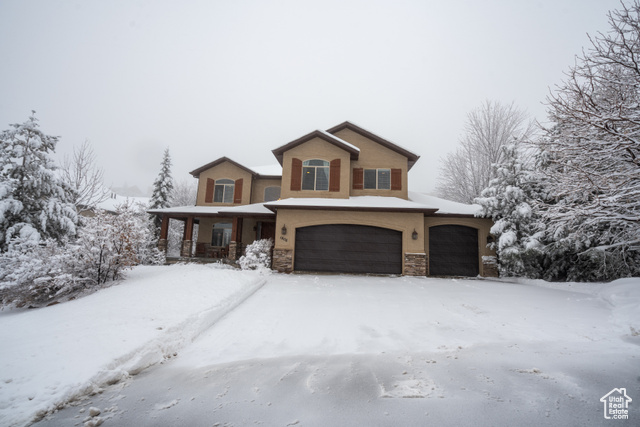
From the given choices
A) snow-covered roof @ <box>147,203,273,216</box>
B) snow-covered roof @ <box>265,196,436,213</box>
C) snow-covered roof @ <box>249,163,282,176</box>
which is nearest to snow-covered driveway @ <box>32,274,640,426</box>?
snow-covered roof @ <box>265,196,436,213</box>

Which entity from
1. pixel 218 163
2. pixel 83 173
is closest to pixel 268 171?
pixel 218 163

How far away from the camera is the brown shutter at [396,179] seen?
546 inches

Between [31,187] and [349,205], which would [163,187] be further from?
[349,205]

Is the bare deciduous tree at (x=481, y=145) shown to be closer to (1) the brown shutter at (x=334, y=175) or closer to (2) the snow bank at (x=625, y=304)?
(1) the brown shutter at (x=334, y=175)

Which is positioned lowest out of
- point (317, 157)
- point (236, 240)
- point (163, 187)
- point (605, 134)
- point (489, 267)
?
point (489, 267)

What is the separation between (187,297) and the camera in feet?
20.1

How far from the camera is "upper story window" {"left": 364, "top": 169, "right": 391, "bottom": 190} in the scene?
14.1 metres

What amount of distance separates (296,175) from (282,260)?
4.25 metres

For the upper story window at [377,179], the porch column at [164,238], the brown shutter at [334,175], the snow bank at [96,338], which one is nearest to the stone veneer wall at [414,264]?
the upper story window at [377,179]

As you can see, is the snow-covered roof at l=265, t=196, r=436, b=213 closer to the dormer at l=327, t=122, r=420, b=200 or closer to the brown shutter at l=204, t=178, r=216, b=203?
the dormer at l=327, t=122, r=420, b=200

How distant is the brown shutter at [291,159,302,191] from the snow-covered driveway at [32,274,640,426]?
773cm

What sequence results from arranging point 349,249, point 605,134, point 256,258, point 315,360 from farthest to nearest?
point 349,249
point 256,258
point 605,134
point 315,360

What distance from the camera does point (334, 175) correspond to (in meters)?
13.3

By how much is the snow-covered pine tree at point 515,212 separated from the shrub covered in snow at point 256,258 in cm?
1000
